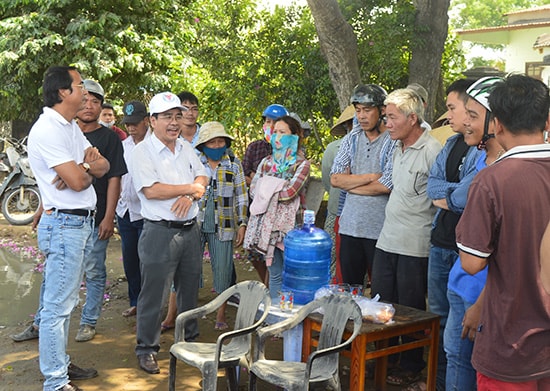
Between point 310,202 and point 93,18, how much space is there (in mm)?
7900

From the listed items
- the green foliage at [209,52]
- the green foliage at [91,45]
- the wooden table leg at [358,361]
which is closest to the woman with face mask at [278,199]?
the wooden table leg at [358,361]

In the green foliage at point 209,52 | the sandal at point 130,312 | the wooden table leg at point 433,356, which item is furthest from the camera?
the green foliage at point 209,52

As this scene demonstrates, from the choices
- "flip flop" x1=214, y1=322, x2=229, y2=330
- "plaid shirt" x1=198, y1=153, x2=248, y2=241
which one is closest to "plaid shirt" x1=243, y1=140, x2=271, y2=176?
"plaid shirt" x1=198, y1=153, x2=248, y2=241

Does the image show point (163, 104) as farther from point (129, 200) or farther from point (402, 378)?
point (402, 378)

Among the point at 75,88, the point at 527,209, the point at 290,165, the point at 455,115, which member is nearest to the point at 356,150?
the point at 290,165

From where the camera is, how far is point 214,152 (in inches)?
232

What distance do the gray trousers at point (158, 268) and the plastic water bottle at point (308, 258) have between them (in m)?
0.79

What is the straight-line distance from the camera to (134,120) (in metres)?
6.25

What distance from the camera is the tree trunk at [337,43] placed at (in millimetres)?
7203

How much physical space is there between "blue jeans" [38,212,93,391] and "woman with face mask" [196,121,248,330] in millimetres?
1633

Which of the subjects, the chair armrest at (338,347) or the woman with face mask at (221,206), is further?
the woman with face mask at (221,206)

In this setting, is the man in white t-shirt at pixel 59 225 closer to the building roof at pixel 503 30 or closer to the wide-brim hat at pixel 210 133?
the wide-brim hat at pixel 210 133

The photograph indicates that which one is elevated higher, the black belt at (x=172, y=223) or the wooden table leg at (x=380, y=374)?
the black belt at (x=172, y=223)

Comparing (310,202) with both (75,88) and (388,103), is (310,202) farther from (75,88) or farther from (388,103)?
(75,88)
